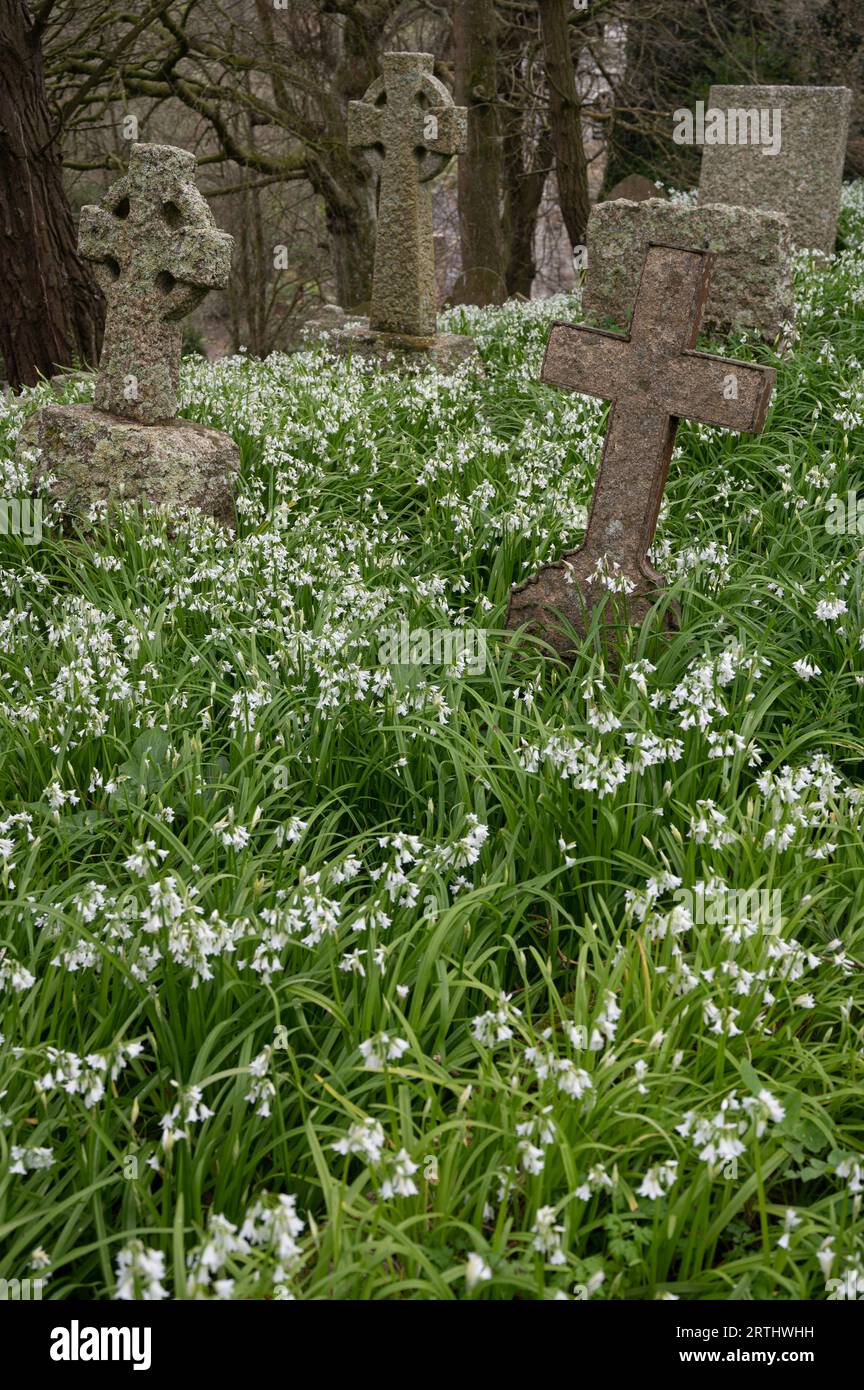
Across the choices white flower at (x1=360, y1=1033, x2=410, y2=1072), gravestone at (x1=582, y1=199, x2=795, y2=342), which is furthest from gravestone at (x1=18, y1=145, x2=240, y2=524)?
white flower at (x1=360, y1=1033, x2=410, y2=1072)

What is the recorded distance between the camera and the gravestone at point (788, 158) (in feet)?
38.3

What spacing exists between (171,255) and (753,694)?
162 inches

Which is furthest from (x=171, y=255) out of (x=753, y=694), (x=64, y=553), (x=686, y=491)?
(x=753, y=694)

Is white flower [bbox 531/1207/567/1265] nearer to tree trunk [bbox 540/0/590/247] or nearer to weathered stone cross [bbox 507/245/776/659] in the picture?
weathered stone cross [bbox 507/245/776/659]

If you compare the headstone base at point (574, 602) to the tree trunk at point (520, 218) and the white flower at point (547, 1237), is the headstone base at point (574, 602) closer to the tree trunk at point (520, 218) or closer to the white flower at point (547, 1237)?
the white flower at point (547, 1237)

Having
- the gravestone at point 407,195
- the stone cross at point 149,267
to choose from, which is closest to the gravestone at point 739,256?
the gravestone at point 407,195

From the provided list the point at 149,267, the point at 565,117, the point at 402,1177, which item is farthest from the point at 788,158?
the point at 402,1177

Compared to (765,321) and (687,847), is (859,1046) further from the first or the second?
(765,321)

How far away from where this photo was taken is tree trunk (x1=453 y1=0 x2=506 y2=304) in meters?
14.7

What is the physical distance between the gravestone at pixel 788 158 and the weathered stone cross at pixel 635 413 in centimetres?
743

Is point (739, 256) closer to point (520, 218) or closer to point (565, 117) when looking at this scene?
point (565, 117)

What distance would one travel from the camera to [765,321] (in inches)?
332

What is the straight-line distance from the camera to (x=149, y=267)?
6656 millimetres
